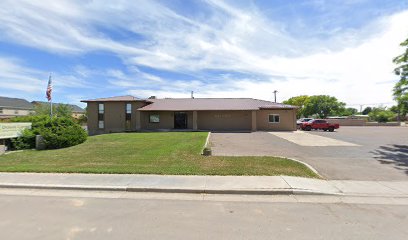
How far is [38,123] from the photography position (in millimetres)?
14750

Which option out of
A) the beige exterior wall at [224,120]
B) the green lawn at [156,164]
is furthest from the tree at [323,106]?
the green lawn at [156,164]

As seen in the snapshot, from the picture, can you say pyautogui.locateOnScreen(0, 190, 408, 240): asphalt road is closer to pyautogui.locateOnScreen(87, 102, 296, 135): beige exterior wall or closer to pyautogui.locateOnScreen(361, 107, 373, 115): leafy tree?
pyautogui.locateOnScreen(87, 102, 296, 135): beige exterior wall

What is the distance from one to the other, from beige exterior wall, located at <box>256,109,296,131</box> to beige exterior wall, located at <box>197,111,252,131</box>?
4.63 feet

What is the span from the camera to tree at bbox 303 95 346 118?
226 feet

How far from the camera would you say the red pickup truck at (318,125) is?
31.1 meters

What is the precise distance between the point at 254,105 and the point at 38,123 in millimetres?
22722

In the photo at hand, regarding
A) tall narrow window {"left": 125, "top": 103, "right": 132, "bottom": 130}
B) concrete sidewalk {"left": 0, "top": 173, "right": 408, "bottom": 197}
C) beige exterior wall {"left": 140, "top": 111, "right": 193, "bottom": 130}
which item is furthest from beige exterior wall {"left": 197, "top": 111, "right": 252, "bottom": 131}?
concrete sidewalk {"left": 0, "top": 173, "right": 408, "bottom": 197}

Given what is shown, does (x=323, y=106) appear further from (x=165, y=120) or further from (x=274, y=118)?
(x=165, y=120)

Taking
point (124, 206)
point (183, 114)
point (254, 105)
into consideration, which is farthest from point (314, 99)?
point (124, 206)

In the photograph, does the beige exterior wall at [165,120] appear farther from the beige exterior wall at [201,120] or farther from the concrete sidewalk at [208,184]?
the concrete sidewalk at [208,184]

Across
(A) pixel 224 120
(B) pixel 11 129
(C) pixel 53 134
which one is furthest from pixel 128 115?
(C) pixel 53 134

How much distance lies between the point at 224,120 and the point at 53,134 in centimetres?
1965

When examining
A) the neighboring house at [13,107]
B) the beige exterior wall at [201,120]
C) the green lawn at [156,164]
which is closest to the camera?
the green lawn at [156,164]

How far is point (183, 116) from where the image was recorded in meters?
30.1
